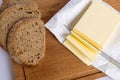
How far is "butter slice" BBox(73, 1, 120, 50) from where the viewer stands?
0.71 meters

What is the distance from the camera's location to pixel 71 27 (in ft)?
2.50

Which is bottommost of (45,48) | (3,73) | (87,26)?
(3,73)

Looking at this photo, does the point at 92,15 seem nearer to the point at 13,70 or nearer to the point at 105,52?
the point at 105,52

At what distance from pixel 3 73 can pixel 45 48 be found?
0.57 ft

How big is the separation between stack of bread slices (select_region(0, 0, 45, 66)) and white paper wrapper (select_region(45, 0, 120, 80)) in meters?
0.06

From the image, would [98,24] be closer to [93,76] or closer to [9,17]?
[93,76]

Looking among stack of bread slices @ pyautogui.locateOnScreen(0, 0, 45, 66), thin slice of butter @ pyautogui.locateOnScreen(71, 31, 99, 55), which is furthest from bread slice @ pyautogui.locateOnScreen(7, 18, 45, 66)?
thin slice of butter @ pyautogui.locateOnScreen(71, 31, 99, 55)

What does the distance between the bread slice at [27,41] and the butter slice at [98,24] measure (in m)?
0.12

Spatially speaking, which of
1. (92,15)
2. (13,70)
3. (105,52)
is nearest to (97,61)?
(105,52)

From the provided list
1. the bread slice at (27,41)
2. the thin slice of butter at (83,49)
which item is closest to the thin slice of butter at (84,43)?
the thin slice of butter at (83,49)

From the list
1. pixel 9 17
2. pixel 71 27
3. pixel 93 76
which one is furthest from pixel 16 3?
pixel 93 76

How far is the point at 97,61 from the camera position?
70cm

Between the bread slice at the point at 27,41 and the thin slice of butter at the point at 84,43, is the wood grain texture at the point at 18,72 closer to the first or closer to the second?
the bread slice at the point at 27,41

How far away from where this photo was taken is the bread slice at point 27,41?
68 centimetres
